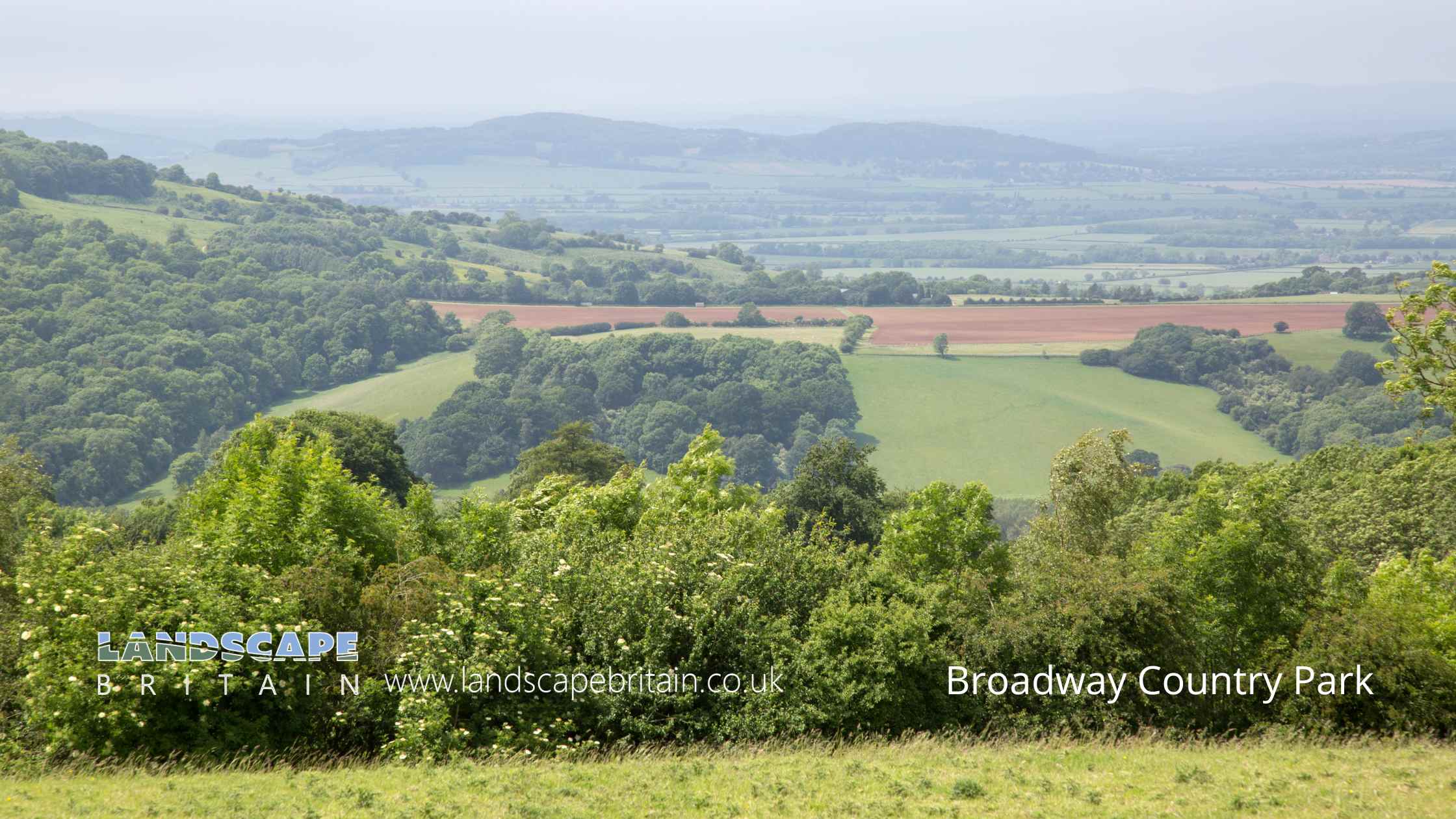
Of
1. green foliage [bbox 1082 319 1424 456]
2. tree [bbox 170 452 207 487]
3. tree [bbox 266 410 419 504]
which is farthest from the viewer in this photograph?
green foliage [bbox 1082 319 1424 456]

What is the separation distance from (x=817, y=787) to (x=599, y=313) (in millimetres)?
148996

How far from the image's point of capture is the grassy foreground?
13.9 m

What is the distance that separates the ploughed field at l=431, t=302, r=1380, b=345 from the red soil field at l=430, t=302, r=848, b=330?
0.18 metres

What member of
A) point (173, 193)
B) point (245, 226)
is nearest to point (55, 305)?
point (245, 226)

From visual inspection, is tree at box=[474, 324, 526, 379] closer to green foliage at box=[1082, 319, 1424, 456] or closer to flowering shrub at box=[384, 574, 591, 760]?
green foliage at box=[1082, 319, 1424, 456]

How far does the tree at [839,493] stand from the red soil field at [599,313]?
11081cm

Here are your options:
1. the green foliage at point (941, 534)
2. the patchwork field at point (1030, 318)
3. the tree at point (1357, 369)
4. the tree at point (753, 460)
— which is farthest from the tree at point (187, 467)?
the tree at point (1357, 369)

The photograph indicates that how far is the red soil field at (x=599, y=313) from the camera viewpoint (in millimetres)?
154500

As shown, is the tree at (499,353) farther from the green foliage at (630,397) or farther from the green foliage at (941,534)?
the green foliage at (941,534)

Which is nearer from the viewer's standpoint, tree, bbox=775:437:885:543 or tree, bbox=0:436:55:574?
tree, bbox=0:436:55:574

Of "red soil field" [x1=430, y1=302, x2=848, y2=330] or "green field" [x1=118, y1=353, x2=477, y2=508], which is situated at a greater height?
"red soil field" [x1=430, y1=302, x2=848, y2=330]

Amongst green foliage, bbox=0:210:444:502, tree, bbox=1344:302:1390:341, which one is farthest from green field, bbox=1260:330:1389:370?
green foliage, bbox=0:210:444:502

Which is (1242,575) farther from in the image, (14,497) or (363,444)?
(363,444)

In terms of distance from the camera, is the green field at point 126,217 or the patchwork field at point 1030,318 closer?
the patchwork field at point 1030,318
